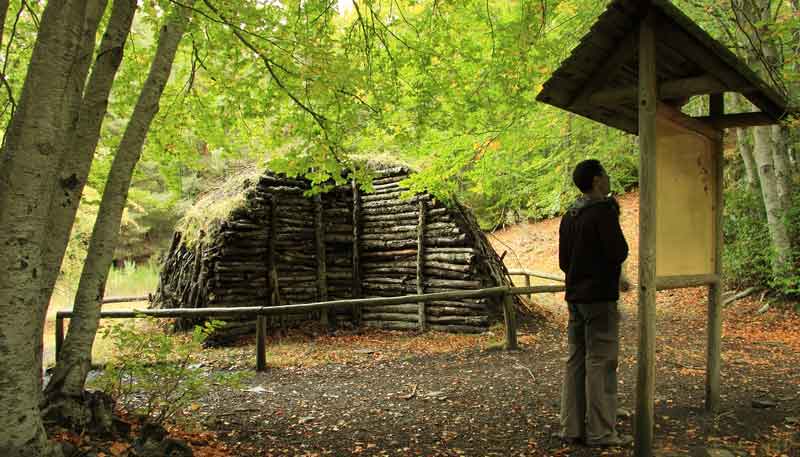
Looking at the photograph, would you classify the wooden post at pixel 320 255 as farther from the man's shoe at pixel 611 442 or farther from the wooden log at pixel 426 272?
the man's shoe at pixel 611 442

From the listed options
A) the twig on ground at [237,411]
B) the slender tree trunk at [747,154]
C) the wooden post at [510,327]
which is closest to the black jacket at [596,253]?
the twig on ground at [237,411]

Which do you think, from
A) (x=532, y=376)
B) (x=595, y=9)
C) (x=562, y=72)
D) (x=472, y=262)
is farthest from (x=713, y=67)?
(x=472, y=262)

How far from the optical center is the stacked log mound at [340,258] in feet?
34.2

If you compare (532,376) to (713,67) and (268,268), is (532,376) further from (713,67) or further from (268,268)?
(268,268)

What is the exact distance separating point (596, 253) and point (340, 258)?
8453mm

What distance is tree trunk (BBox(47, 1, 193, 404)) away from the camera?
4184 mm

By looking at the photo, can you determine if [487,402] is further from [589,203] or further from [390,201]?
[390,201]

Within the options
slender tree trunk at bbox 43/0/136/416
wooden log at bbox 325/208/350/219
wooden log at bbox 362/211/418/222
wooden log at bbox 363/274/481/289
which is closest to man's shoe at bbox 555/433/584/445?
slender tree trunk at bbox 43/0/136/416

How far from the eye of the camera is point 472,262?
A: 10461 mm

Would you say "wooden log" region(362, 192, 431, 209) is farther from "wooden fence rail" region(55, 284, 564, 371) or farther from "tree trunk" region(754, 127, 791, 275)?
"tree trunk" region(754, 127, 791, 275)

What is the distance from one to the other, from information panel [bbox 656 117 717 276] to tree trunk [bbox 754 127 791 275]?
6938 mm

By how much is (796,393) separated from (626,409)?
76.1 inches

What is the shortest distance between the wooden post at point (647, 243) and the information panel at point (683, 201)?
0.19m

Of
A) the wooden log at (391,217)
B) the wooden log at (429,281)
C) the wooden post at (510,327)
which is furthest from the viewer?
the wooden log at (391,217)
